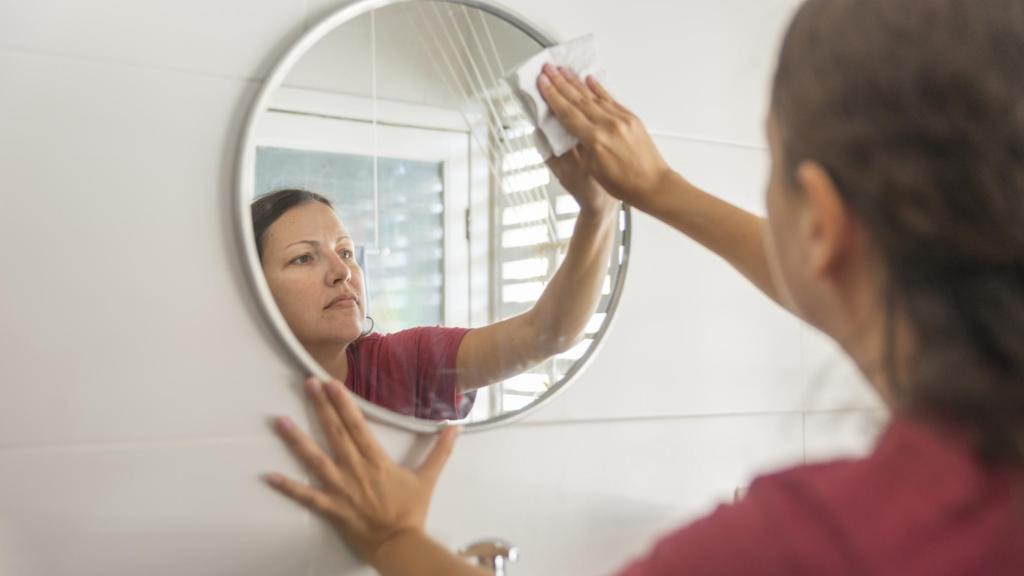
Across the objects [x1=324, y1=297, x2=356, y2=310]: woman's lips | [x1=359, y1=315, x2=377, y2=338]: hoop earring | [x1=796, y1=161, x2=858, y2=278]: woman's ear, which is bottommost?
[x1=359, y1=315, x2=377, y2=338]: hoop earring

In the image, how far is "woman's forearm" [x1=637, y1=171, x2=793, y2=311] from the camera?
102 centimetres

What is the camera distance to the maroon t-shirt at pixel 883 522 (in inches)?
19.9

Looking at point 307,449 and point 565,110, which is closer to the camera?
point 307,449

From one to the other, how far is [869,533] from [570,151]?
24.4 inches

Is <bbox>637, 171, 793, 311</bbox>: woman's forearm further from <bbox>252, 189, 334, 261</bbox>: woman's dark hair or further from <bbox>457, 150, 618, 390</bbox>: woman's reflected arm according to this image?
<bbox>252, 189, 334, 261</bbox>: woman's dark hair

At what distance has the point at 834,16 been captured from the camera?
601 mm

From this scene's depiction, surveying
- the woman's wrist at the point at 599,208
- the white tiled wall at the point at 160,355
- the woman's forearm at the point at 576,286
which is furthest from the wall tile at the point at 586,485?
the woman's wrist at the point at 599,208

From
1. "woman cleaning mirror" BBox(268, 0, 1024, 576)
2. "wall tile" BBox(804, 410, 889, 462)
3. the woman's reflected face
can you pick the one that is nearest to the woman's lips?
the woman's reflected face

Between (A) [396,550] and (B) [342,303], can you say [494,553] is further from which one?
(B) [342,303]

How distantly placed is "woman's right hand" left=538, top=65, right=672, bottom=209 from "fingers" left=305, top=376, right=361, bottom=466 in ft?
1.28

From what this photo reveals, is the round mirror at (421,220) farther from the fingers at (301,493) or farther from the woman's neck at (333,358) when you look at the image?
the fingers at (301,493)

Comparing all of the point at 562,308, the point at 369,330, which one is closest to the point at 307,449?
the point at 369,330

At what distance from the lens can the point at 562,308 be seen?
1.09 metres

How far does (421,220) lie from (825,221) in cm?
50
